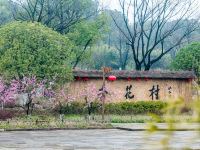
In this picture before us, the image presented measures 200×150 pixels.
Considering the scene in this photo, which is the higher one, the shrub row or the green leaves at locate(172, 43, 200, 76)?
the green leaves at locate(172, 43, 200, 76)

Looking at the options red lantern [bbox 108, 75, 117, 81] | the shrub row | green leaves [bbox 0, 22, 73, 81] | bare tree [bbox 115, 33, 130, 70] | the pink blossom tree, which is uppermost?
bare tree [bbox 115, 33, 130, 70]

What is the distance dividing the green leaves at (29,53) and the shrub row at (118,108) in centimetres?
261

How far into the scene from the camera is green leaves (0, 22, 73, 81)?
2723cm

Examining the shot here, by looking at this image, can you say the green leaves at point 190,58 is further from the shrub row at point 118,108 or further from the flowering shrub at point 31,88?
the flowering shrub at point 31,88

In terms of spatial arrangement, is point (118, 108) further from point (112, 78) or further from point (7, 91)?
point (7, 91)

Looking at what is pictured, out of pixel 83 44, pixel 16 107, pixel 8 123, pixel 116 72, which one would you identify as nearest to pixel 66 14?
pixel 83 44

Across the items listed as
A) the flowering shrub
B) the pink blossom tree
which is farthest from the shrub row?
the pink blossom tree

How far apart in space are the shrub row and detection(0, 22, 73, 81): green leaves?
2614mm

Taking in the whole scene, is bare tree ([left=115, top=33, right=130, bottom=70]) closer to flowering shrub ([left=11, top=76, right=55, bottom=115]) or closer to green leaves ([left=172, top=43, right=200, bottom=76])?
green leaves ([left=172, top=43, right=200, bottom=76])

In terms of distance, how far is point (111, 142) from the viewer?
16703mm

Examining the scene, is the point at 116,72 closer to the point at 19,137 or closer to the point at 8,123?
the point at 8,123

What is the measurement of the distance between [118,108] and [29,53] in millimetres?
6829

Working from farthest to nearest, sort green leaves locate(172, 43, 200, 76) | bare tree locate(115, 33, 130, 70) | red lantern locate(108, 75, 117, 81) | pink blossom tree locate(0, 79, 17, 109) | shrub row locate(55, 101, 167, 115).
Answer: bare tree locate(115, 33, 130, 70), green leaves locate(172, 43, 200, 76), red lantern locate(108, 75, 117, 81), shrub row locate(55, 101, 167, 115), pink blossom tree locate(0, 79, 17, 109)

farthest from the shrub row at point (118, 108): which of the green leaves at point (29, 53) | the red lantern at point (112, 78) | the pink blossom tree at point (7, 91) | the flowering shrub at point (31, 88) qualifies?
the pink blossom tree at point (7, 91)
